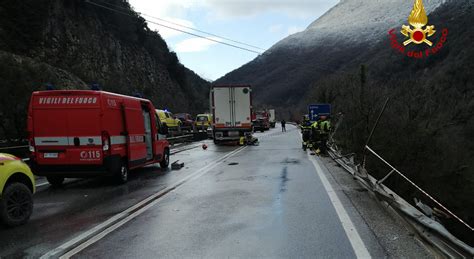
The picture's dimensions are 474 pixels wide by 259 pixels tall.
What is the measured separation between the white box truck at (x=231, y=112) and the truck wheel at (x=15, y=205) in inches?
738

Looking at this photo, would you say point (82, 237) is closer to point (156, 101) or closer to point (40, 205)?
point (40, 205)

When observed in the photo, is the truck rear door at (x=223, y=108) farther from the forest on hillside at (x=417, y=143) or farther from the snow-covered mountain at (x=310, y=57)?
the snow-covered mountain at (x=310, y=57)

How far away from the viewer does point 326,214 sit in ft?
22.1

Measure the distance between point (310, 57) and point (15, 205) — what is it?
166 m

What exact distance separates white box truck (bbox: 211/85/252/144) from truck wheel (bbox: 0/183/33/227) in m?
18.7

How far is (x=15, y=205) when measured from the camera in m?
6.43

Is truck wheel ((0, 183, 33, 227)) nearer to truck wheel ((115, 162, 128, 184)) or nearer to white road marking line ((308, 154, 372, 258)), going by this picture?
truck wheel ((115, 162, 128, 184))

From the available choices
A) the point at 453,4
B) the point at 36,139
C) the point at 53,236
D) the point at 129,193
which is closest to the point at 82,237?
the point at 53,236

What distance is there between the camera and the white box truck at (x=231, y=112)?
25.2 meters

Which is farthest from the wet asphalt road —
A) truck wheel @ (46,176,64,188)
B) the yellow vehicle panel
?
the yellow vehicle panel

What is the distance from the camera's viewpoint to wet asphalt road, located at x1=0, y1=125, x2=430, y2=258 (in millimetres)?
5043

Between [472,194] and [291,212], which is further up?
[291,212]

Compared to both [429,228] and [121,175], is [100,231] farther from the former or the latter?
[121,175]

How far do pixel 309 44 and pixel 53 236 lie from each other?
189329mm
